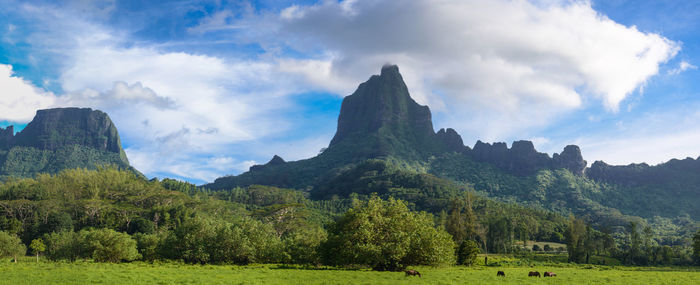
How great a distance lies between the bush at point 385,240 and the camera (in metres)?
50.3

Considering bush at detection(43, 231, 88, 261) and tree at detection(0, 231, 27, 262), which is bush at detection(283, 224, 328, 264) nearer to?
bush at detection(43, 231, 88, 261)

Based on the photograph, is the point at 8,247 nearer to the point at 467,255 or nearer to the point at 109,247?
the point at 109,247

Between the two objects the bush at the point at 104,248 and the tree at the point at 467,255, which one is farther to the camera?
the tree at the point at 467,255

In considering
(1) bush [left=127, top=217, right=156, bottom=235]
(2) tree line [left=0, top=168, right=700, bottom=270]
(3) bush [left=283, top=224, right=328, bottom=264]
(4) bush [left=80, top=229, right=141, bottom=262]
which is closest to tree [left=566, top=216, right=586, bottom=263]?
(2) tree line [left=0, top=168, right=700, bottom=270]

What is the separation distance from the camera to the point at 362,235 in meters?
51.1

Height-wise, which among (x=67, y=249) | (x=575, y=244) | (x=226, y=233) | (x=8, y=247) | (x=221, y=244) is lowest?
(x=8, y=247)

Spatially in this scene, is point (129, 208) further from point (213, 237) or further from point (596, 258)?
point (596, 258)

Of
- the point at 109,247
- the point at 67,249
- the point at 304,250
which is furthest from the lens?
the point at 67,249

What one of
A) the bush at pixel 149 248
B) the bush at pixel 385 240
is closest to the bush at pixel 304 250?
the bush at pixel 385 240

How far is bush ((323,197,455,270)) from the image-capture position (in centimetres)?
5028

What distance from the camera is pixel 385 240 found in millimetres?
52250

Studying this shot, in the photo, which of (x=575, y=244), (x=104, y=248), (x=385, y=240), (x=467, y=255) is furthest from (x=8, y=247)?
(x=575, y=244)

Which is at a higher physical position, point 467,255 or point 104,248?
point 467,255

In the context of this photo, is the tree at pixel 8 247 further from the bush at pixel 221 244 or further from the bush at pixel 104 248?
the bush at pixel 221 244
